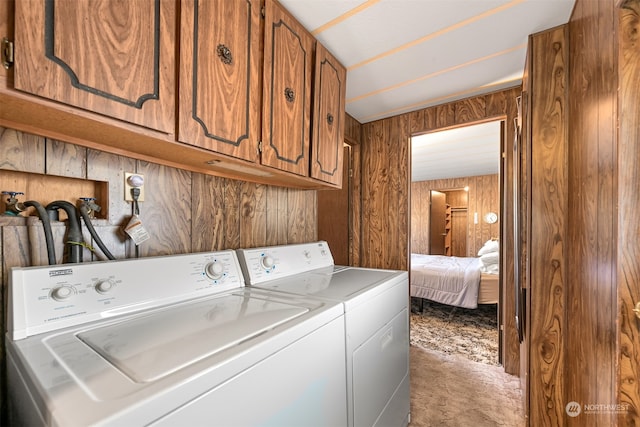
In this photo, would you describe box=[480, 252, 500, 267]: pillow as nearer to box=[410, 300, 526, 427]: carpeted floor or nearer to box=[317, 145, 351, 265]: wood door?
box=[410, 300, 526, 427]: carpeted floor

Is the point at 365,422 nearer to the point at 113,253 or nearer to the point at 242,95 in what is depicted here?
the point at 113,253

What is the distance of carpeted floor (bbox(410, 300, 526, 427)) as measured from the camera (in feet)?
5.55

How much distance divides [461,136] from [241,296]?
331 centimetres

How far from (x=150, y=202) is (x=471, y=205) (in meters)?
6.59

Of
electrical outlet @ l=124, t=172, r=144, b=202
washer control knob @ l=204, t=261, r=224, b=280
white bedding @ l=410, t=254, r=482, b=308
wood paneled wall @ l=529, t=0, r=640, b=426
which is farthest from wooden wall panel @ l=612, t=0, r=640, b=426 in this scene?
white bedding @ l=410, t=254, r=482, b=308

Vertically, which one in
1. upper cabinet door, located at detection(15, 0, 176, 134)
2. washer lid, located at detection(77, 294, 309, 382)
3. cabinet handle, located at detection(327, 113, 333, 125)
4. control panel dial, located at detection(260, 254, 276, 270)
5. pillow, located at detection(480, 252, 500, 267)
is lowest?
pillow, located at detection(480, 252, 500, 267)

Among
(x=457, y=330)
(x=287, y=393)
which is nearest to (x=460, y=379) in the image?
(x=457, y=330)

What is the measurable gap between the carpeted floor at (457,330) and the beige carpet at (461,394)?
203mm

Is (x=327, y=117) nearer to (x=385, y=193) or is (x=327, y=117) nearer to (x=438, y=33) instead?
(x=438, y=33)

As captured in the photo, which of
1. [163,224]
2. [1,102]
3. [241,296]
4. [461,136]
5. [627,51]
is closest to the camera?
[1,102]

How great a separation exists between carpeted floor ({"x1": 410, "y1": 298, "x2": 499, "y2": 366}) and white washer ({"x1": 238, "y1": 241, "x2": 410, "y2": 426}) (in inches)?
49.4

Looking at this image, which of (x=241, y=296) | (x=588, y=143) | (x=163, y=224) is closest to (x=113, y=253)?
(x=163, y=224)

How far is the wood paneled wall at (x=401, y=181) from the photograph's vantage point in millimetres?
2111

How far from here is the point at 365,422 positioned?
1090 mm
